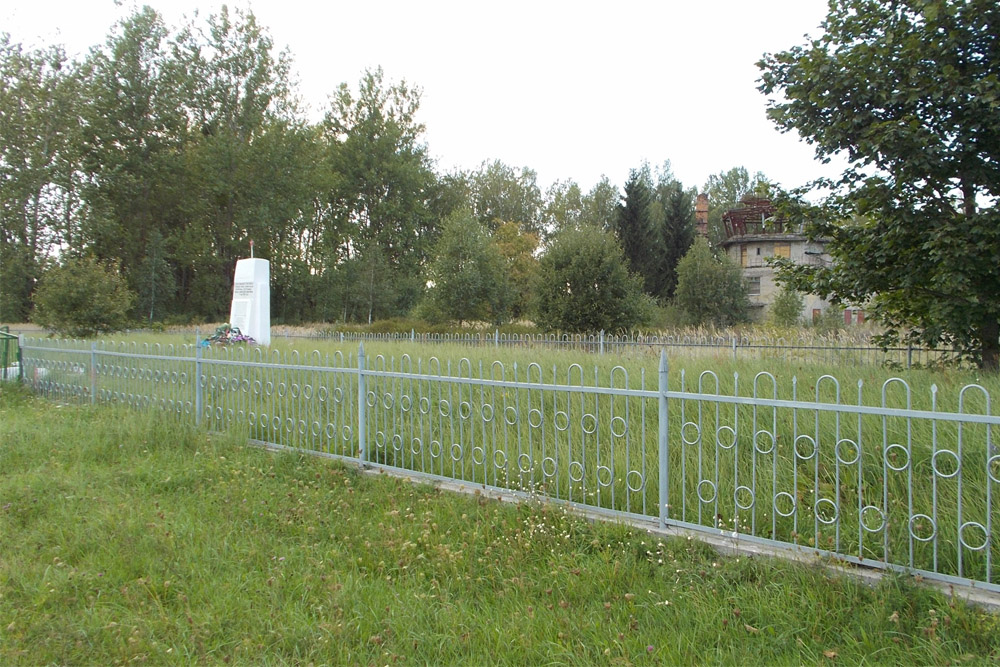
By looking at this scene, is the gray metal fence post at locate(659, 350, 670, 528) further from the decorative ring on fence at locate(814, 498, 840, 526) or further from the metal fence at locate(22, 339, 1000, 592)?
the decorative ring on fence at locate(814, 498, 840, 526)

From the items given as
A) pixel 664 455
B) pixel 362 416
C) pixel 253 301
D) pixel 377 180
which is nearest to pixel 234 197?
pixel 377 180

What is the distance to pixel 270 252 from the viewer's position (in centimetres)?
3941

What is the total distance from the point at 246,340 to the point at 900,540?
16357 millimetres

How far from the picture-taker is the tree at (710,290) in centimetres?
2981

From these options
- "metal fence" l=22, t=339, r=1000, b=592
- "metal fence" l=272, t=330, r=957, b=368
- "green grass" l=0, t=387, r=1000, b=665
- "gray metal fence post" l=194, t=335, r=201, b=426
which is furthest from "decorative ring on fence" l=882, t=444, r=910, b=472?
"gray metal fence post" l=194, t=335, r=201, b=426

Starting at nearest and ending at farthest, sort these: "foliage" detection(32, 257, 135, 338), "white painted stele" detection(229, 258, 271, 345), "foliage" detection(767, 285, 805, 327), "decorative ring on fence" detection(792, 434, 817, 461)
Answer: "decorative ring on fence" detection(792, 434, 817, 461)
"foliage" detection(32, 257, 135, 338)
"white painted stele" detection(229, 258, 271, 345)
"foliage" detection(767, 285, 805, 327)

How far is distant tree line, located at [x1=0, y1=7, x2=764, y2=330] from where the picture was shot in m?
32.3

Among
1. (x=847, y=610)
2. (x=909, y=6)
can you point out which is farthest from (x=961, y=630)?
(x=909, y=6)

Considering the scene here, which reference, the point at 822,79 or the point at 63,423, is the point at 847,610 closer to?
the point at 822,79

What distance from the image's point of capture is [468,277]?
25531mm

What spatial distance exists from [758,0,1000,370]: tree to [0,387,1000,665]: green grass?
4084 mm

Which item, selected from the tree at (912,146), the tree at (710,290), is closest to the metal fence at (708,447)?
the tree at (912,146)

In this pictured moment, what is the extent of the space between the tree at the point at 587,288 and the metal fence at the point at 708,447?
11.7m

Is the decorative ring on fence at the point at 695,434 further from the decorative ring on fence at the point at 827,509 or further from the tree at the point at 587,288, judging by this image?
the tree at the point at 587,288
